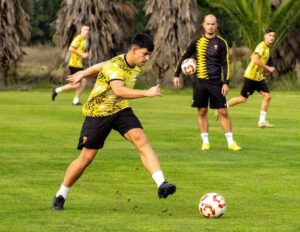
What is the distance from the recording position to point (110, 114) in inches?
484

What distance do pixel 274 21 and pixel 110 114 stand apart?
123 ft

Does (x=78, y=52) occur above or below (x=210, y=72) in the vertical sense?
below

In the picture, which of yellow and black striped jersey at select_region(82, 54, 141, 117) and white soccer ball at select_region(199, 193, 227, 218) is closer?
white soccer ball at select_region(199, 193, 227, 218)

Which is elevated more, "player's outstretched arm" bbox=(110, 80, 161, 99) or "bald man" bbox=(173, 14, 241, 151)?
"player's outstretched arm" bbox=(110, 80, 161, 99)

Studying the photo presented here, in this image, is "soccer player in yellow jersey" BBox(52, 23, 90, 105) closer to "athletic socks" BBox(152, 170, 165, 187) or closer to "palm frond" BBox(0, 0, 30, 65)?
"palm frond" BBox(0, 0, 30, 65)

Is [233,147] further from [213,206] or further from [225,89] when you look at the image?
[213,206]

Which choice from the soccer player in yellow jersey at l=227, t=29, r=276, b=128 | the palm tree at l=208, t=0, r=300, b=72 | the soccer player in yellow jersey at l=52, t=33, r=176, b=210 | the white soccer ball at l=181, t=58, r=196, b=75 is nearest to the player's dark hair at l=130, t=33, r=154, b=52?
the soccer player in yellow jersey at l=52, t=33, r=176, b=210

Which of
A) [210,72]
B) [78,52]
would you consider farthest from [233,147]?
[78,52]

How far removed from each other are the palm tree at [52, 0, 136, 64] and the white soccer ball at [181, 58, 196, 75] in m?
28.4

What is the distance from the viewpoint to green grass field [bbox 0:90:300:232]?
1138 centimetres

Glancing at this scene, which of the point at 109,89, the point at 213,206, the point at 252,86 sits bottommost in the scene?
the point at 252,86

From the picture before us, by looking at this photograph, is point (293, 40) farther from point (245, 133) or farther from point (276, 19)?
point (245, 133)

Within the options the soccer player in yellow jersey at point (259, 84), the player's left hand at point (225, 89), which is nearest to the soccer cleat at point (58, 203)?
the player's left hand at point (225, 89)

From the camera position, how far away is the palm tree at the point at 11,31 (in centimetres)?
4675
